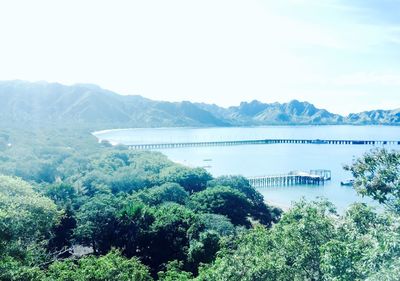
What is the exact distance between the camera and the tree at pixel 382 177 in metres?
9.66

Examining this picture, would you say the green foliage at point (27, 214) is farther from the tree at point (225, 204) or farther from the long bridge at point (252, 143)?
the long bridge at point (252, 143)

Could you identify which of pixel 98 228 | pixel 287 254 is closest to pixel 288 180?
pixel 98 228

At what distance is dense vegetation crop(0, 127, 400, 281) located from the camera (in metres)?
9.06

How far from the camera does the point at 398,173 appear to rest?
382 inches

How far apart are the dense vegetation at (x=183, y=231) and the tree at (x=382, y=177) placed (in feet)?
0.09

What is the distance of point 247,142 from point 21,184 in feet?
368

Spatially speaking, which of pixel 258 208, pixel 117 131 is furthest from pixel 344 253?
pixel 117 131

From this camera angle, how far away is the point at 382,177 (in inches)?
Answer: 384

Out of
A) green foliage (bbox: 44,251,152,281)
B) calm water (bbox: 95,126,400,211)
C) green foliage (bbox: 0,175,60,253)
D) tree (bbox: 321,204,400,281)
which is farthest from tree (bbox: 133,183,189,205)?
tree (bbox: 321,204,400,281)

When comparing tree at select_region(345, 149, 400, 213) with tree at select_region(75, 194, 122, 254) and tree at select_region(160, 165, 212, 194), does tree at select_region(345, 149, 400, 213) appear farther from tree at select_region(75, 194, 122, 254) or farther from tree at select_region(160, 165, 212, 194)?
tree at select_region(160, 165, 212, 194)

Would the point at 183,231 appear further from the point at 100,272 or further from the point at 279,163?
the point at 279,163

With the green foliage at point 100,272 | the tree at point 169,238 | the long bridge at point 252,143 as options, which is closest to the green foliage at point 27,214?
the green foliage at point 100,272

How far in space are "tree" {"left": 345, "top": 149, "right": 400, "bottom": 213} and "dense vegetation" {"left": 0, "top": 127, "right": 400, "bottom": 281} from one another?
3 centimetres

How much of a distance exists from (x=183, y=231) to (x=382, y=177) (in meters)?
15.9
